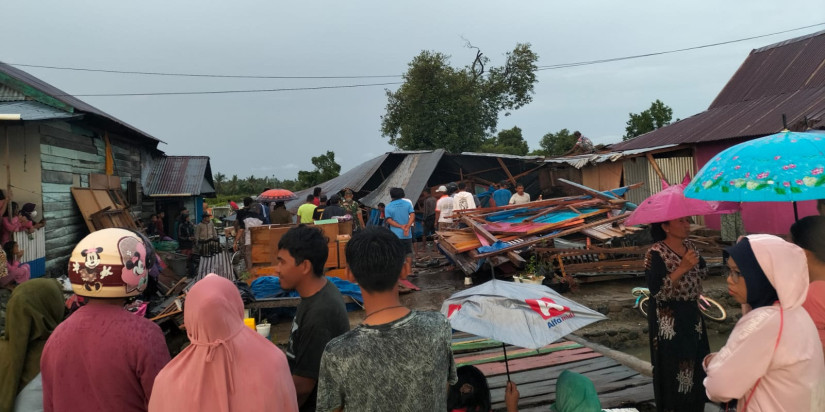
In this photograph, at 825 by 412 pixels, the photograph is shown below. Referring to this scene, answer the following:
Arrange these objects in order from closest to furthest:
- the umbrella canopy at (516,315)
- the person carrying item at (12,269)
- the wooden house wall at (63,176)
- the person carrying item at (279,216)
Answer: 1. the umbrella canopy at (516,315)
2. the person carrying item at (12,269)
3. the wooden house wall at (63,176)
4. the person carrying item at (279,216)

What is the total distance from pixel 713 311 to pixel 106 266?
8.27m

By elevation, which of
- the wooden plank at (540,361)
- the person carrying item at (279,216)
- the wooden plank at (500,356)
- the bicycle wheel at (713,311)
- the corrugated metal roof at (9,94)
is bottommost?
the bicycle wheel at (713,311)

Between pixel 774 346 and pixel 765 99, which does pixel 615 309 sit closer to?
pixel 774 346

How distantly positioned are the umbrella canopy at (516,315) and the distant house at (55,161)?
7.45 meters

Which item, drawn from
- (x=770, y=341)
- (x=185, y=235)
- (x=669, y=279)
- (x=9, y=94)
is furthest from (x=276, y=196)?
(x=770, y=341)

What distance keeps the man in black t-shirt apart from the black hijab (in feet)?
5.89

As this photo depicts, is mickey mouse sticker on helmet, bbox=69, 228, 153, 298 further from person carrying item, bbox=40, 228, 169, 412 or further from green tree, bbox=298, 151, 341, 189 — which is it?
green tree, bbox=298, 151, 341, 189

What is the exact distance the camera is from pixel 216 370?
1.83 m

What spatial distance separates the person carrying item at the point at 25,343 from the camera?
2279 millimetres

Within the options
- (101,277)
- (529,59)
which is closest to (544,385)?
(101,277)

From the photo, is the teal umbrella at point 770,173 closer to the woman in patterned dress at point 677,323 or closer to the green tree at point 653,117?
the woman in patterned dress at point 677,323

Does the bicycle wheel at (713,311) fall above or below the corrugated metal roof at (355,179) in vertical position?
below

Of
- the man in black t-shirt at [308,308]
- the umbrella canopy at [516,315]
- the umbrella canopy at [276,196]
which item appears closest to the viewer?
the man in black t-shirt at [308,308]

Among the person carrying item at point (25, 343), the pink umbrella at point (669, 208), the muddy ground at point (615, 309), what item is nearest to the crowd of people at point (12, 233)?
the muddy ground at point (615, 309)
